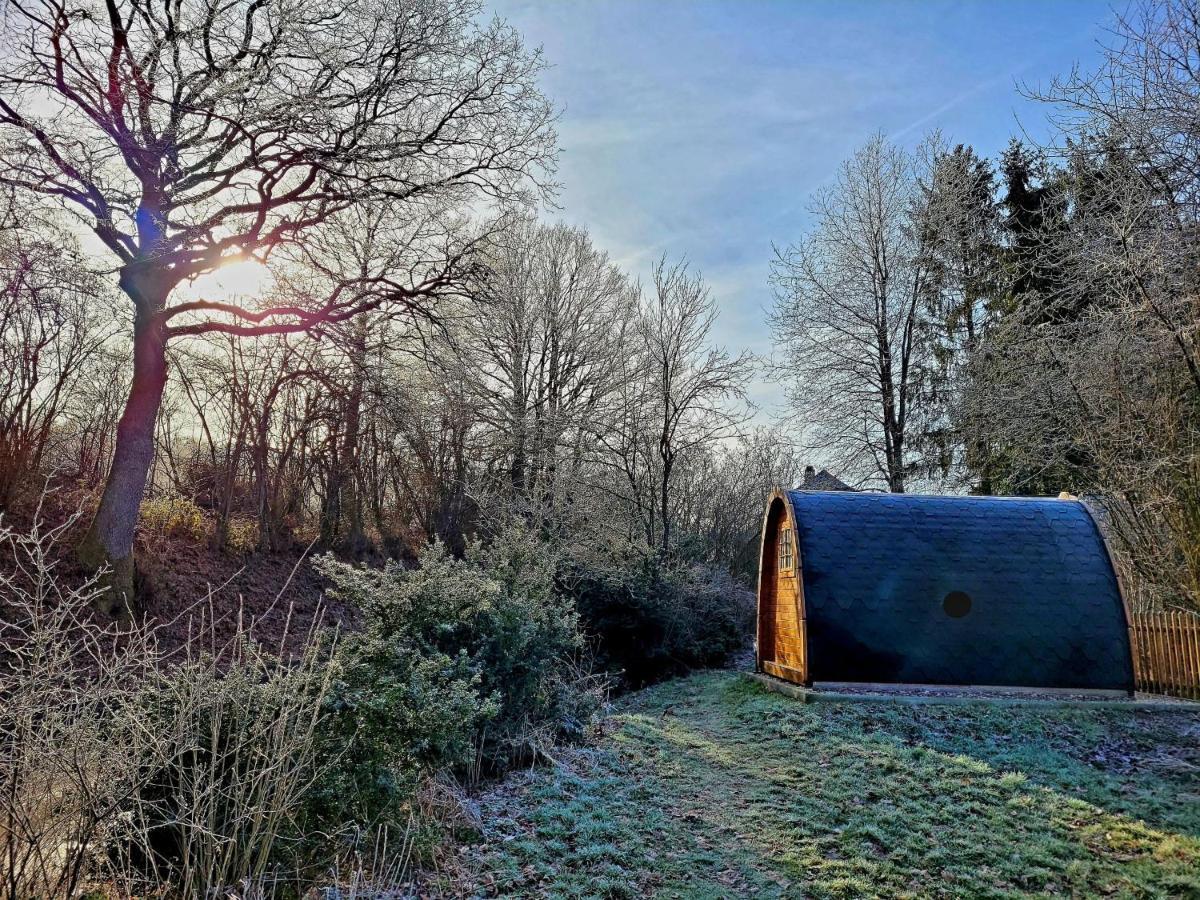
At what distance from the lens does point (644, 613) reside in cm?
1394

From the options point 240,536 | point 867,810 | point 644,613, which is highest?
point 240,536

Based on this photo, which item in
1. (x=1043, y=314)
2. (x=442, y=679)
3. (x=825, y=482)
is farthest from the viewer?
(x=825, y=482)

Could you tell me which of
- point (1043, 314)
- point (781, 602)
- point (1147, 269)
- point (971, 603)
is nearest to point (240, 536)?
point (781, 602)

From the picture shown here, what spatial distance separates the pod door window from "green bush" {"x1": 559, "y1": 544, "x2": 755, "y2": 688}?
3551 millimetres

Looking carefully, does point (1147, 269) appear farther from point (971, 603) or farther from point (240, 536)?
point (240, 536)

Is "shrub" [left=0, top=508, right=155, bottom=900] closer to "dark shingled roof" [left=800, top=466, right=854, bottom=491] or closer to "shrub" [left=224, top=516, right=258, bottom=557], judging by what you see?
"shrub" [left=224, top=516, right=258, bottom=557]

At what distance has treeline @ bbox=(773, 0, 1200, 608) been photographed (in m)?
7.25

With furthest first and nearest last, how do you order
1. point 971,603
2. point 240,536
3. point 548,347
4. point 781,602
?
point 548,347 → point 240,536 → point 781,602 → point 971,603

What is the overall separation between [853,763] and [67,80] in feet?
40.0

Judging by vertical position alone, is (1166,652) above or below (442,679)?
below

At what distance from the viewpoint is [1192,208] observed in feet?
24.2

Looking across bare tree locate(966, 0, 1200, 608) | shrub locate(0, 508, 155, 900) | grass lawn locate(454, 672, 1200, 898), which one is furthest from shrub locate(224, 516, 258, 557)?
bare tree locate(966, 0, 1200, 608)

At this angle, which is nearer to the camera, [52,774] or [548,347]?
[52,774]

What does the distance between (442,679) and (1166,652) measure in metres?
9.97
